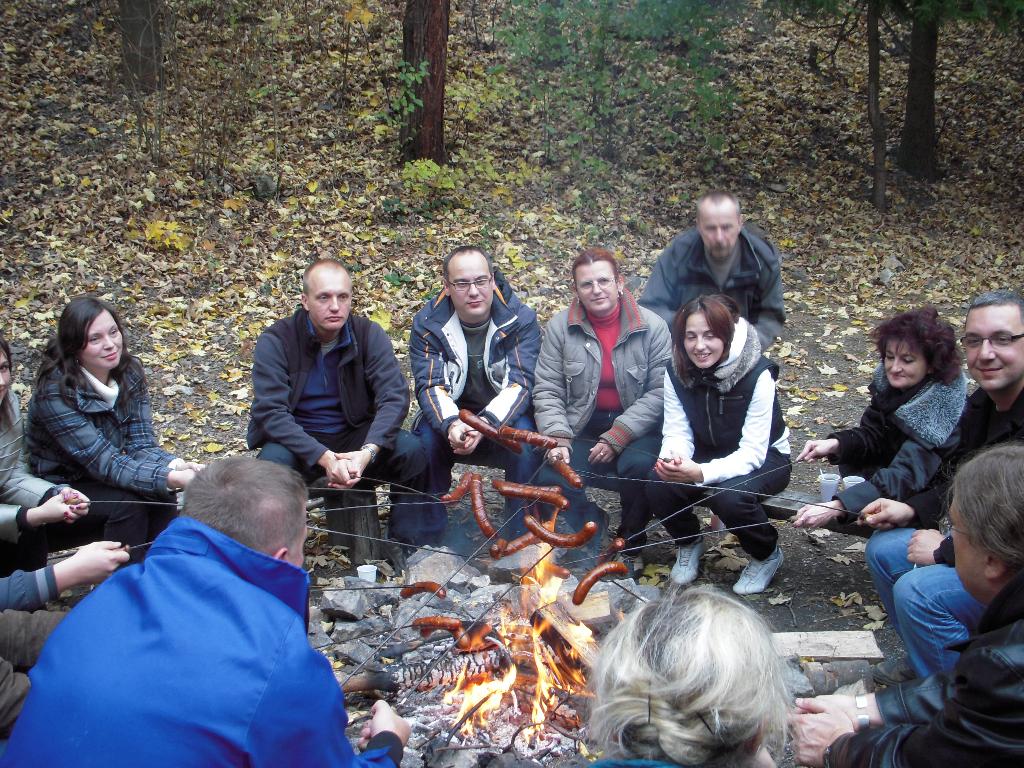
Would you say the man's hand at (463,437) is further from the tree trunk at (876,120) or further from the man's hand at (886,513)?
the tree trunk at (876,120)

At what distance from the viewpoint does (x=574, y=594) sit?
373cm

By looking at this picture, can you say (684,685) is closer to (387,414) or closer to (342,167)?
(387,414)

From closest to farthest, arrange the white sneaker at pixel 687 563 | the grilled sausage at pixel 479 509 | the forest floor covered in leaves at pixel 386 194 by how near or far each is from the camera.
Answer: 1. the grilled sausage at pixel 479 509
2. the white sneaker at pixel 687 563
3. the forest floor covered in leaves at pixel 386 194

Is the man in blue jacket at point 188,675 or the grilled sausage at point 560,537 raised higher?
the man in blue jacket at point 188,675

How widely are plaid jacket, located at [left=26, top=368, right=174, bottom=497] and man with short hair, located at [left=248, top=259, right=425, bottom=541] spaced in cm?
63

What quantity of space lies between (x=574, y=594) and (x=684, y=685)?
1.92 metres

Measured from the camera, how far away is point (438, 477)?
17.4ft

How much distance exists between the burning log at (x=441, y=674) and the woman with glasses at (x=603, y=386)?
1444 mm

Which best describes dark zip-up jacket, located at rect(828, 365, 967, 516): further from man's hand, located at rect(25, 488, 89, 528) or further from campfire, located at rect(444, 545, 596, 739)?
man's hand, located at rect(25, 488, 89, 528)

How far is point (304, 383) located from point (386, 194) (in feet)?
18.5

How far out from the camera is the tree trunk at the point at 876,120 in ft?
34.2

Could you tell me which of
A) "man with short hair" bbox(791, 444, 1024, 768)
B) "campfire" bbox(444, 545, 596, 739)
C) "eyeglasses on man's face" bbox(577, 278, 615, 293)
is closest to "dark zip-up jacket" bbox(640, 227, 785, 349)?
"eyeglasses on man's face" bbox(577, 278, 615, 293)

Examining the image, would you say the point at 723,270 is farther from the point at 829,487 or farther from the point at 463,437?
the point at 463,437

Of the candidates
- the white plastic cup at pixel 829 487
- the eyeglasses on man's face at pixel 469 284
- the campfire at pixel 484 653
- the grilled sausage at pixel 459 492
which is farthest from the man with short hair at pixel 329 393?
the white plastic cup at pixel 829 487
